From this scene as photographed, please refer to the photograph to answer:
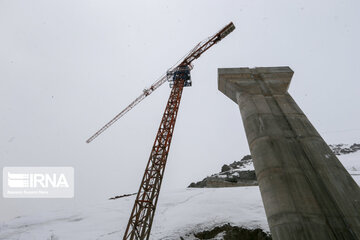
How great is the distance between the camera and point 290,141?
14.3ft

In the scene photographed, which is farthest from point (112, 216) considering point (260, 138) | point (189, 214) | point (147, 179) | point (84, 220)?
point (260, 138)

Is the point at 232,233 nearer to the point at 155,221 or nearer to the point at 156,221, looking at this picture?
the point at 156,221

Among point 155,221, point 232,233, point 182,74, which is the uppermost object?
point 182,74

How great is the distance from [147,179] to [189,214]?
6567 mm

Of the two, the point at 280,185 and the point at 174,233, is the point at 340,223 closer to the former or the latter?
the point at 280,185

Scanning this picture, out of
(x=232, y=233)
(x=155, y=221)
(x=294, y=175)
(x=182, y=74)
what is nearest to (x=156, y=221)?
(x=155, y=221)

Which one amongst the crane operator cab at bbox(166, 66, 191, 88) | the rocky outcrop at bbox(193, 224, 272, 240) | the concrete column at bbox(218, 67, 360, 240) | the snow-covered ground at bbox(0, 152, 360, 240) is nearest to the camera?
the concrete column at bbox(218, 67, 360, 240)

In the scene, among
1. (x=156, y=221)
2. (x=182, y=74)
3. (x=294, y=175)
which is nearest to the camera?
(x=294, y=175)

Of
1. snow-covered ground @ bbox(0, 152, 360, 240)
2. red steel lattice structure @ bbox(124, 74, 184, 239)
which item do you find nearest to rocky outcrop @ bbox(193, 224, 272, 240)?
snow-covered ground @ bbox(0, 152, 360, 240)

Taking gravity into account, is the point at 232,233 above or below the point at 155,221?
below

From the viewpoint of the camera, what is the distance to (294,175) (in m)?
3.80

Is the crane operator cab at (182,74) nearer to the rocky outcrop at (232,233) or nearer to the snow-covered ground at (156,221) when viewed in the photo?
the snow-covered ground at (156,221)

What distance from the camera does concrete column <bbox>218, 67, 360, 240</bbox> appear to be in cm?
321

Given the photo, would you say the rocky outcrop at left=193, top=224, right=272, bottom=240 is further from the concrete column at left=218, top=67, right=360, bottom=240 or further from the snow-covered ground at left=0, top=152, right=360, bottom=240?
the concrete column at left=218, top=67, right=360, bottom=240
